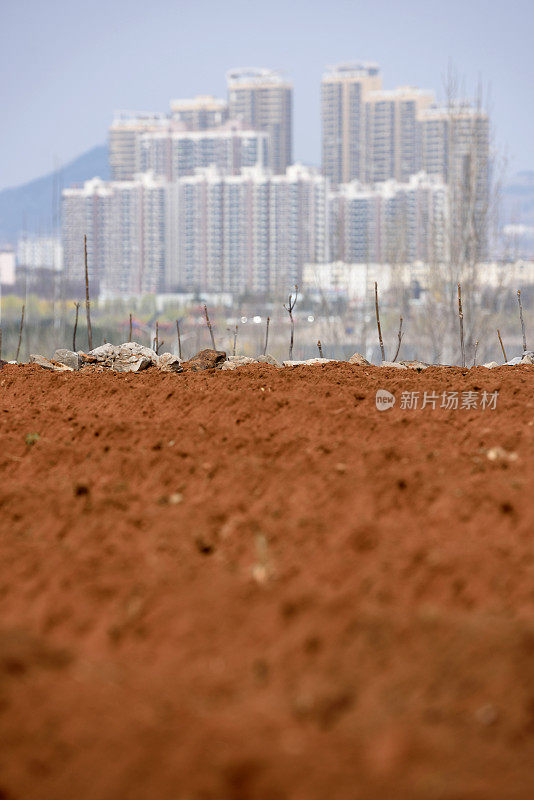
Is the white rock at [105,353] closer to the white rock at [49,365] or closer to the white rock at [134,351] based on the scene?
the white rock at [134,351]

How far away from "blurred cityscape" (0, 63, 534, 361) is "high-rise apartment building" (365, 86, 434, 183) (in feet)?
1.06

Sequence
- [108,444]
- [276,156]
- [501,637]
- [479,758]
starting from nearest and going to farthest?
[479,758] < [501,637] < [108,444] < [276,156]

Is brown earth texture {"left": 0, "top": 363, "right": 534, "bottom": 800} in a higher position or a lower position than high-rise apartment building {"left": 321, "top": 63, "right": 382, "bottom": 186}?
lower

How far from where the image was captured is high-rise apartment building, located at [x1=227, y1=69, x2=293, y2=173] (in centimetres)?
17075

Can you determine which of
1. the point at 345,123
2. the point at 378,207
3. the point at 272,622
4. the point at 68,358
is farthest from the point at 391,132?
the point at 272,622

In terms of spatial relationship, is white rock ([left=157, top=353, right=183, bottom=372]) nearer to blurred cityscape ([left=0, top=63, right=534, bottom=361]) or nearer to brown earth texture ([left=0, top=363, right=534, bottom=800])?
brown earth texture ([left=0, top=363, right=534, bottom=800])

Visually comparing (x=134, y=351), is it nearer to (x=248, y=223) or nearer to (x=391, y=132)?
(x=248, y=223)

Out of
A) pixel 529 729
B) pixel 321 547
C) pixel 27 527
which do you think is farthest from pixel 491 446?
pixel 529 729

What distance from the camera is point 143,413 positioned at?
303 inches

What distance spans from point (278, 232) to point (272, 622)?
10511 cm

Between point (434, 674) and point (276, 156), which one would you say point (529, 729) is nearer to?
point (434, 674)

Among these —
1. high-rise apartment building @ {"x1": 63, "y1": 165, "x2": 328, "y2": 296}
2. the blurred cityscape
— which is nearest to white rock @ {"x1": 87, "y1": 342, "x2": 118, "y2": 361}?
the blurred cityscape

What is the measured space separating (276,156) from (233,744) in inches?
6959

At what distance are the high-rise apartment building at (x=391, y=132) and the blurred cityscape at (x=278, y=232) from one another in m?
0.32
